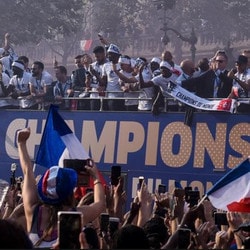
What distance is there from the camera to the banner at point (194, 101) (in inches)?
623

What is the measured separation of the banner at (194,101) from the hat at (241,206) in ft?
22.5

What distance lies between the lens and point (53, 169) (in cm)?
623

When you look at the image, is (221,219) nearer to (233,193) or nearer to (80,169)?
(80,169)

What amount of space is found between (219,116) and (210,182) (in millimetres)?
1033

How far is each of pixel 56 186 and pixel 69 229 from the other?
1.46 metres

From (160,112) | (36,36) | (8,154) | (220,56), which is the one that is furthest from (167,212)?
(36,36)

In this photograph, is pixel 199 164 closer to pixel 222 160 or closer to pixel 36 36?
pixel 222 160

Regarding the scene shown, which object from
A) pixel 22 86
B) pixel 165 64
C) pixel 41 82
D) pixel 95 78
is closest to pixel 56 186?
pixel 165 64

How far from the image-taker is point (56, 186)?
240 inches

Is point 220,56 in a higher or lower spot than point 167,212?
higher

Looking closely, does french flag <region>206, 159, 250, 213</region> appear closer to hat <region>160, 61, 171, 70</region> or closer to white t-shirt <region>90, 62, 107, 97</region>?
hat <region>160, 61, 171, 70</region>

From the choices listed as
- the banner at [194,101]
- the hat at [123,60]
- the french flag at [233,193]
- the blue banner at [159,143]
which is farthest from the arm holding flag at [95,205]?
the hat at [123,60]

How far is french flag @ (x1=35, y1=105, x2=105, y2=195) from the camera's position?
31.1 feet

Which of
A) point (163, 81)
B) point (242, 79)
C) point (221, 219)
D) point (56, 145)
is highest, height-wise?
point (242, 79)
